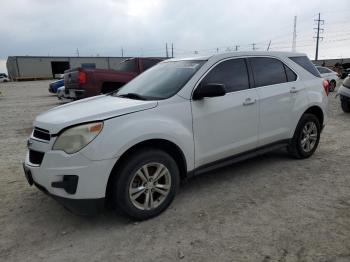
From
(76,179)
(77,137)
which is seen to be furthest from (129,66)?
(76,179)

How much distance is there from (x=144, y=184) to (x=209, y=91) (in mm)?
1268

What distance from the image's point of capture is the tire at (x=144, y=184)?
11.2 ft

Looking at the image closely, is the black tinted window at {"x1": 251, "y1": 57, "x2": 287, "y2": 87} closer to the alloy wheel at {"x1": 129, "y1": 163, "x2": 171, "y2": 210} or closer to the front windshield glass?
the front windshield glass

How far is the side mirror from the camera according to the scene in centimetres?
384

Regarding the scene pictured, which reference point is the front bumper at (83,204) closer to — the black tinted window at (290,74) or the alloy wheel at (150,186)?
the alloy wheel at (150,186)

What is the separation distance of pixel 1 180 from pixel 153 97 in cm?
275

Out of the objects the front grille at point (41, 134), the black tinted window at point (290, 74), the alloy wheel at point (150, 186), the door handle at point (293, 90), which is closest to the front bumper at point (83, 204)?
the alloy wheel at point (150, 186)

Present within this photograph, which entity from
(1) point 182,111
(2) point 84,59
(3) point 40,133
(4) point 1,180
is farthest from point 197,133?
(2) point 84,59

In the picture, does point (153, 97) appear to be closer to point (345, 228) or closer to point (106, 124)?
point (106, 124)

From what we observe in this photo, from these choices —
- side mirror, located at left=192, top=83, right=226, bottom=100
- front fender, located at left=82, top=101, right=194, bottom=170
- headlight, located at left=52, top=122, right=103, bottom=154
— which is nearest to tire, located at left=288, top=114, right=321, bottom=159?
side mirror, located at left=192, top=83, right=226, bottom=100

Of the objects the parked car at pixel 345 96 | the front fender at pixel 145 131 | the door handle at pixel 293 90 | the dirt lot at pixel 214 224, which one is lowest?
the dirt lot at pixel 214 224

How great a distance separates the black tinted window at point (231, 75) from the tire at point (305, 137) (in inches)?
55.1

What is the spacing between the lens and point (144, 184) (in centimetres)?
358

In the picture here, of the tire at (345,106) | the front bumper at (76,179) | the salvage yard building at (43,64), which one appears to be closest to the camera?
the front bumper at (76,179)
